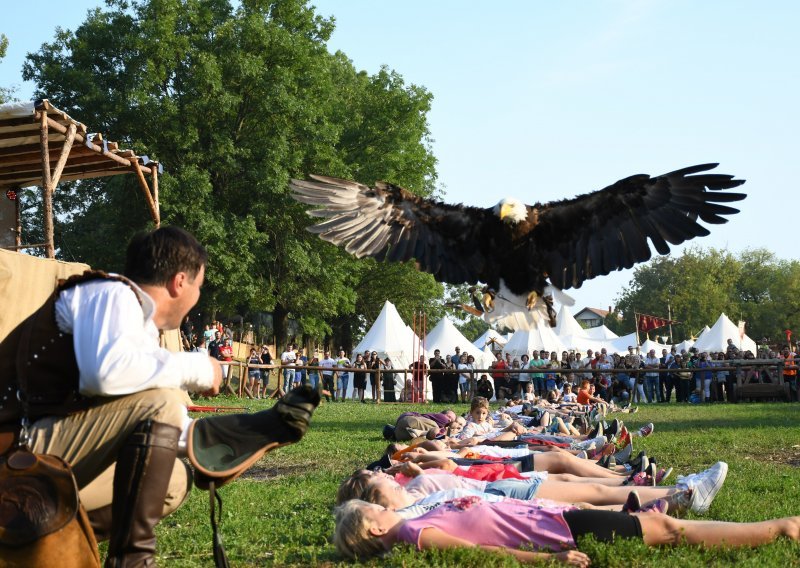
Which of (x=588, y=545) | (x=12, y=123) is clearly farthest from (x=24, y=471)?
(x=12, y=123)

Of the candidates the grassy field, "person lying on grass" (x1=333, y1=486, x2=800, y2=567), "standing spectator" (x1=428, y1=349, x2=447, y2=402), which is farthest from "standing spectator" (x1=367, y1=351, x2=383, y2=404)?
"person lying on grass" (x1=333, y1=486, x2=800, y2=567)

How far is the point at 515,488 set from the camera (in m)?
4.98

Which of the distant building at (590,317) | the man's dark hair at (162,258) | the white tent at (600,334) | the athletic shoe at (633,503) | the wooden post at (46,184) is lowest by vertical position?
the athletic shoe at (633,503)

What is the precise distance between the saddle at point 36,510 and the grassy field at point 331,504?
1322mm

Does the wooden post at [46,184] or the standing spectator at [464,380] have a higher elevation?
the wooden post at [46,184]

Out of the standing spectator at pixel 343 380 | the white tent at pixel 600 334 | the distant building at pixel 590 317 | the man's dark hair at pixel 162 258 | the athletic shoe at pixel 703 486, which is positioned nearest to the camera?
the man's dark hair at pixel 162 258

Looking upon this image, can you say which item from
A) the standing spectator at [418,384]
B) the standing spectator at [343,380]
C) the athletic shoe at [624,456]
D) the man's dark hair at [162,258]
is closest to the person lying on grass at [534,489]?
the man's dark hair at [162,258]

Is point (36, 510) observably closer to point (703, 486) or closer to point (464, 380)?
point (703, 486)

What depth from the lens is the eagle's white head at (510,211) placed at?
30.6 feet

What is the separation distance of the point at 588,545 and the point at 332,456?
5.16 metres

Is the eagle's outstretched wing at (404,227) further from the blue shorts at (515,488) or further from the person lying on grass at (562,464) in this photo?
the blue shorts at (515,488)

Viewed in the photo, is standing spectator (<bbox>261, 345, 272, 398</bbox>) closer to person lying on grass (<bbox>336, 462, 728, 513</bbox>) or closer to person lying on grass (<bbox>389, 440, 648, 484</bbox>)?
person lying on grass (<bbox>389, 440, 648, 484</bbox>)

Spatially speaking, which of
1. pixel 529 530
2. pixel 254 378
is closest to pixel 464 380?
pixel 254 378

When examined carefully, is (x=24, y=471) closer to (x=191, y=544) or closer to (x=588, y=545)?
(x=191, y=544)
